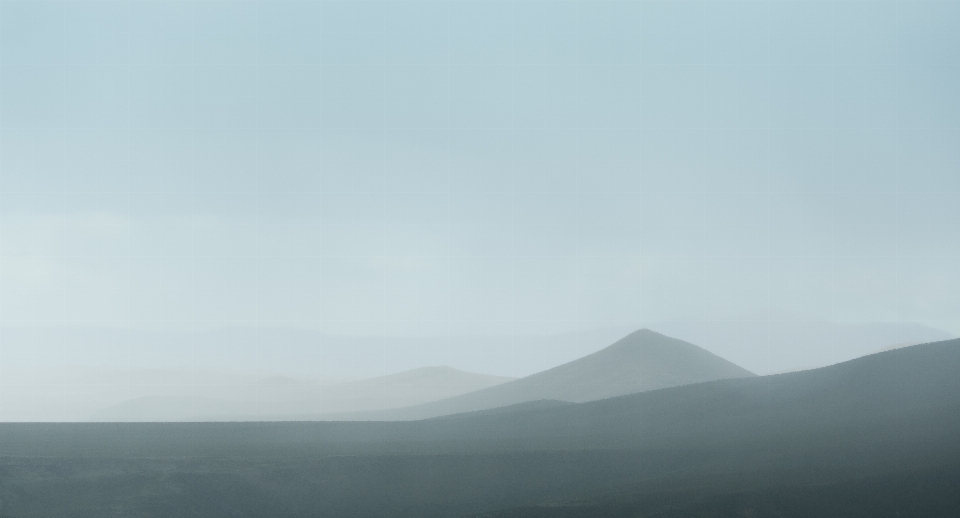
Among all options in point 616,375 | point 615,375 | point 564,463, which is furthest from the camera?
point 615,375

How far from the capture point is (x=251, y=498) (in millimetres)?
32219

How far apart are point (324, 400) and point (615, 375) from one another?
79.2 m

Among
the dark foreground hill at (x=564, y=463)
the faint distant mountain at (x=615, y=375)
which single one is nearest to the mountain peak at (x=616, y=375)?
the faint distant mountain at (x=615, y=375)

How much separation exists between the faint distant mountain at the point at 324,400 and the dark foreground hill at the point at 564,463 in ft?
274

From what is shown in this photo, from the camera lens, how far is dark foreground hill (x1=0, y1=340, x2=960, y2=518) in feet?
87.0

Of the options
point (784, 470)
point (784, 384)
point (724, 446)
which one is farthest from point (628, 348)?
point (784, 470)

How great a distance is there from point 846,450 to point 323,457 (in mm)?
21630

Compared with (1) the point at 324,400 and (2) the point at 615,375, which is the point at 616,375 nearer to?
(2) the point at 615,375

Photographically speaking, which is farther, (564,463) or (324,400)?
(324,400)

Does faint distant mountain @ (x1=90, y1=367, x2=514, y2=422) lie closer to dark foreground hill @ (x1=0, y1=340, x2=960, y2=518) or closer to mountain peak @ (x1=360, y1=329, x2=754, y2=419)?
mountain peak @ (x1=360, y1=329, x2=754, y2=419)

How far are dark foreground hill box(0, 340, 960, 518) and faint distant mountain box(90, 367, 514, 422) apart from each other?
8357 cm

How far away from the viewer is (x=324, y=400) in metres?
150

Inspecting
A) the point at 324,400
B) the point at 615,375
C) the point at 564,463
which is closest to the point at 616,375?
the point at 615,375

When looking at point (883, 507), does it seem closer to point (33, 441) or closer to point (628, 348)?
point (33, 441)
